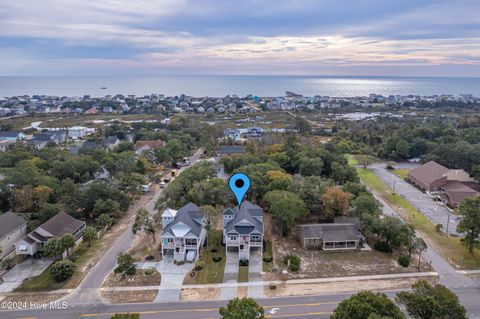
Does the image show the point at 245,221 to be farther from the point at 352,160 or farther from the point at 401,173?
the point at 352,160

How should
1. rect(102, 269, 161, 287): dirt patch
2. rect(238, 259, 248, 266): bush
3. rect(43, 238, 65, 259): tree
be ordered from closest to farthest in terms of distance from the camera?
rect(102, 269, 161, 287): dirt patch → rect(43, 238, 65, 259): tree → rect(238, 259, 248, 266): bush

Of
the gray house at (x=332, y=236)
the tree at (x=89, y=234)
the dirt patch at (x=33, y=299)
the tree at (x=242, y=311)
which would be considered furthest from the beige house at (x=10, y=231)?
the gray house at (x=332, y=236)

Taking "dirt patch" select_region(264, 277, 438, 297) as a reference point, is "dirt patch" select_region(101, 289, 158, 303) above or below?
below

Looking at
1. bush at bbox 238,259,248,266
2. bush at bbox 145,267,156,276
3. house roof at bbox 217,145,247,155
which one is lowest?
bush at bbox 145,267,156,276

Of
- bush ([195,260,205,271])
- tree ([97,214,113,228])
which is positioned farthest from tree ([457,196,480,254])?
tree ([97,214,113,228])

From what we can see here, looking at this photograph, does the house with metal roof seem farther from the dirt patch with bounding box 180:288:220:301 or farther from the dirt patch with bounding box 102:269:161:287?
the dirt patch with bounding box 180:288:220:301

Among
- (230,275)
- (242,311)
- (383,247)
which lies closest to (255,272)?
(230,275)

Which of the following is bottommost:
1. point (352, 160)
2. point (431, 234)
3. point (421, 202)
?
point (431, 234)

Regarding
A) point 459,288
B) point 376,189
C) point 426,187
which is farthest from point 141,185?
point 426,187
